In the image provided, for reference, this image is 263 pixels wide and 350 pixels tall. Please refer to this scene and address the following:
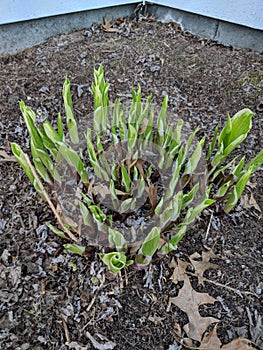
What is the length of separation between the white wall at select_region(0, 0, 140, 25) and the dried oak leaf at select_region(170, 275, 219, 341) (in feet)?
5.06

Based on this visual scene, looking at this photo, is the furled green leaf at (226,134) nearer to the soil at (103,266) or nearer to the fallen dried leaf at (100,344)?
the soil at (103,266)

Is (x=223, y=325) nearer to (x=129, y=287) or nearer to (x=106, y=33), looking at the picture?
(x=129, y=287)

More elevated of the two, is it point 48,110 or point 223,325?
point 48,110

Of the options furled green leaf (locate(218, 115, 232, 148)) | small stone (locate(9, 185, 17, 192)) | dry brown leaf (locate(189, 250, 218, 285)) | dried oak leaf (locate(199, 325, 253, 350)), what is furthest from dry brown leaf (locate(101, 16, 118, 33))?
dried oak leaf (locate(199, 325, 253, 350))

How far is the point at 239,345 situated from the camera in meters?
0.96

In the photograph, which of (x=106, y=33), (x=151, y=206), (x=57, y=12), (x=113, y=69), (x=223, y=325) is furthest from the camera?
(x=106, y=33)

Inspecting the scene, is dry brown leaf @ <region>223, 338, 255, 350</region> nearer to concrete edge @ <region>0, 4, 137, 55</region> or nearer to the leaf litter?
the leaf litter

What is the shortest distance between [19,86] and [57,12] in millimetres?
563

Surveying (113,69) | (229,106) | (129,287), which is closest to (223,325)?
(129,287)

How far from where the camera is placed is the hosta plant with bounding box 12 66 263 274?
950 mm

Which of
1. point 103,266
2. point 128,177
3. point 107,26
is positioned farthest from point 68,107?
point 107,26

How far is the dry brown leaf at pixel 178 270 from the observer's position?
1083 mm

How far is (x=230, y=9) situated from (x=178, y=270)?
153cm

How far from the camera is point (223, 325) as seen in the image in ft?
3.34
